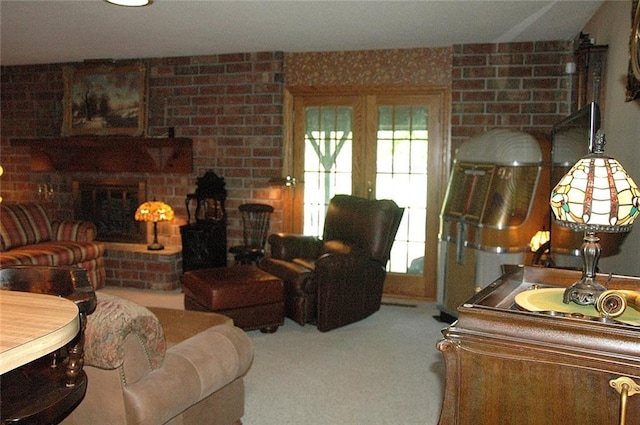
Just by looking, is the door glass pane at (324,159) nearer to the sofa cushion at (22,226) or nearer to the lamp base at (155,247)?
the lamp base at (155,247)

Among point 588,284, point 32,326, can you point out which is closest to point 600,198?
point 588,284

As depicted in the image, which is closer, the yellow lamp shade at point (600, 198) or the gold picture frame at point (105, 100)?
the yellow lamp shade at point (600, 198)

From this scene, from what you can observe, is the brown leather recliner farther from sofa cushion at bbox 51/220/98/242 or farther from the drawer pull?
the drawer pull

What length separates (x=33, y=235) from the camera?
5391 mm

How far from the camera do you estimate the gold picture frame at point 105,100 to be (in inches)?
233

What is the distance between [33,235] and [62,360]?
3.98 meters

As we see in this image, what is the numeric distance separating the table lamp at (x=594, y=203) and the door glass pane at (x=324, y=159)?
3.97m

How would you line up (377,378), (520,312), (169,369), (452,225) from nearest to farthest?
(520,312)
(169,369)
(377,378)
(452,225)

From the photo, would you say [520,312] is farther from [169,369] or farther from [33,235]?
[33,235]

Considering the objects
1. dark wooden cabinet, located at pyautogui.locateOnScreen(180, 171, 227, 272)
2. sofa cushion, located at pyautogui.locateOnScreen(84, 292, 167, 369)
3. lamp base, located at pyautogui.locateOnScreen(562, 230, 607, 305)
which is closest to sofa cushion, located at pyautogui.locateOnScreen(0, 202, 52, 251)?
dark wooden cabinet, located at pyautogui.locateOnScreen(180, 171, 227, 272)

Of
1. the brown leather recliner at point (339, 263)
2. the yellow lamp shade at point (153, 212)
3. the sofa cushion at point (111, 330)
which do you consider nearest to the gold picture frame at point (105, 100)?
the yellow lamp shade at point (153, 212)

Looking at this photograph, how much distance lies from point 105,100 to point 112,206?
3.65 feet

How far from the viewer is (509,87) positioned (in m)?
4.95

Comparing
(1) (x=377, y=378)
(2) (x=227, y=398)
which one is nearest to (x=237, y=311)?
(1) (x=377, y=378)
